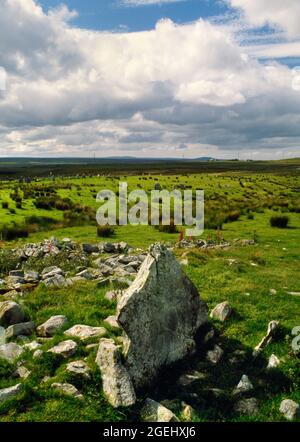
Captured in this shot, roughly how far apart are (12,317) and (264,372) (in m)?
7.52

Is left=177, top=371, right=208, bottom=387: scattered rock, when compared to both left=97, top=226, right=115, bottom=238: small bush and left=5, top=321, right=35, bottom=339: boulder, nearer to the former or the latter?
left=5, top=321, right=35, bottom=339: boulder

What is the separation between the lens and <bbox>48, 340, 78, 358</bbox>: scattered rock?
10.5 meters

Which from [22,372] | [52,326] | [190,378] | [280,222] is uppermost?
[52,326]

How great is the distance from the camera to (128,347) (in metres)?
10.0

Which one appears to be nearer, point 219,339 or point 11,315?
point 219,339

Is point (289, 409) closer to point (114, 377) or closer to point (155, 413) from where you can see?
point (155, 413)

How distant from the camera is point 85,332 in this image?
11664 millimetres

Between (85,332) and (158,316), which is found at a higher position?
(158,316)

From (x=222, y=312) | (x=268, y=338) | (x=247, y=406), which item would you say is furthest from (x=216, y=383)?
(x=222, y=312)

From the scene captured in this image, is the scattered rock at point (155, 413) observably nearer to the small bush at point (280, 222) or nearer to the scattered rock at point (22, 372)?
the scattered rock at point (22, 372)

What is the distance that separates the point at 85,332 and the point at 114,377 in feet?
8.41

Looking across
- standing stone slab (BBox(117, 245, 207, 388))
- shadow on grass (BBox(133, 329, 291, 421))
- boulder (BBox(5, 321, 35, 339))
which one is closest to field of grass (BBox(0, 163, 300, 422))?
shadow on grass (BBox(133, 329, 291, 421))

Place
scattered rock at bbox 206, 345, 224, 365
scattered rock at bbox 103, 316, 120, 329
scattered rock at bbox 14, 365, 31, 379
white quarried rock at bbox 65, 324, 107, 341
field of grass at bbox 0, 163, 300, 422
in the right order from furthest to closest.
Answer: scattered rock at bbox 103, 316, 120, 329
white quarried rock at bbox 65, 324, 107, 341
scattered rock at bbox 206, 345, 224, 365
scattered rock at bbox 14, 365, 31, 379
field of grass at bbox 0, 163, 300, 422

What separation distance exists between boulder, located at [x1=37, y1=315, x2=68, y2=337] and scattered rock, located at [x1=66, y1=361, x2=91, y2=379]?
7.05ft
